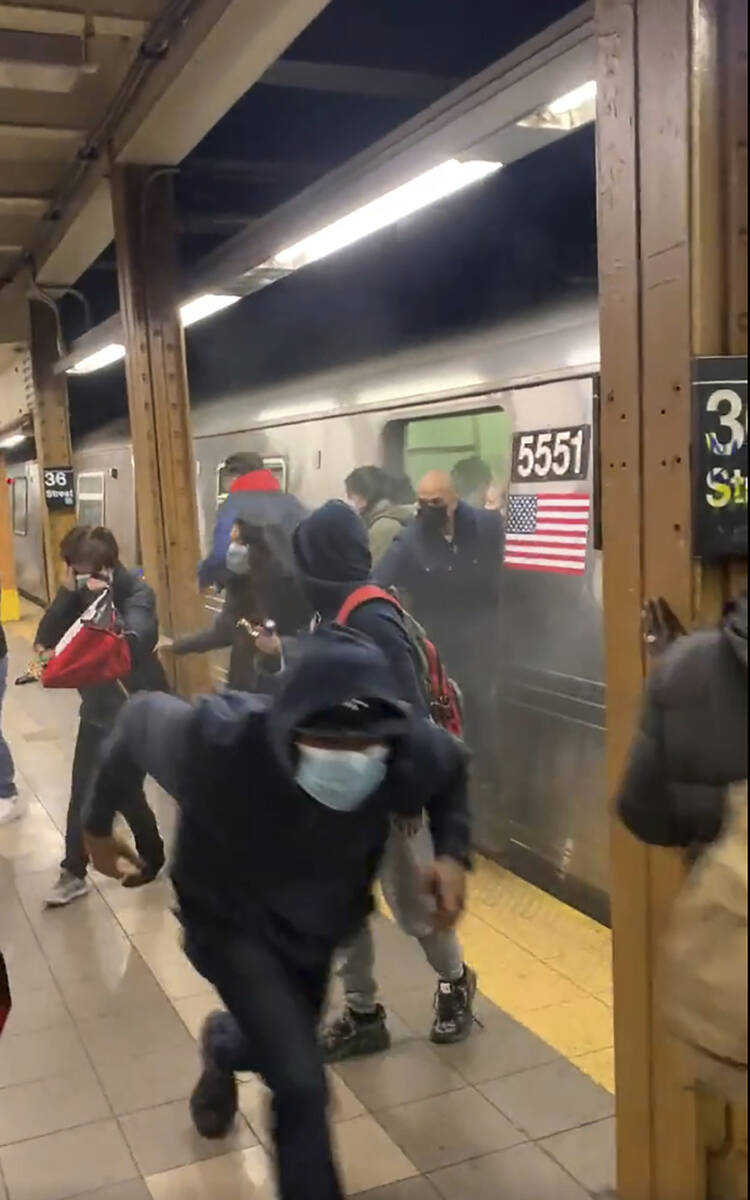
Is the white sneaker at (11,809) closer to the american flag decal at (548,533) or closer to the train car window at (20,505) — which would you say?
the american flag decal at (548,533)

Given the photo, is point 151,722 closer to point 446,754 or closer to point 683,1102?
point 446,754

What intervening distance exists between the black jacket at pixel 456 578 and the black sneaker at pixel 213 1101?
7.09 feet

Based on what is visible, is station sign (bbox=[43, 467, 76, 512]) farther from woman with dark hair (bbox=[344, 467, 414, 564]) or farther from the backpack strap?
the backpack strap

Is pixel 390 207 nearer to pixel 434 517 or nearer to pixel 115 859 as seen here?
pixel 434 517

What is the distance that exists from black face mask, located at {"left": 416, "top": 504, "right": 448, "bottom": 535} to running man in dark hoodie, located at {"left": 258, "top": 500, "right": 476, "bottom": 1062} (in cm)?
147

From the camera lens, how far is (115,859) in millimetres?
2479

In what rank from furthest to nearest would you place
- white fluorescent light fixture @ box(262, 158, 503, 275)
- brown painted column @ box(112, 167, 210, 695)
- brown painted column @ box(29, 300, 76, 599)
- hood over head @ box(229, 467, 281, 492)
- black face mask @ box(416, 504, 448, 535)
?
brown painted column @ box(29, 300, 76, 599)
brown painted column @ box(112, 167, 210, 695)
hood over head @ box(229, 467, 281, 492)
black face mask @ box(416, 504, 448, 535)
white fluorescent light fixture @ box(262, 158, 503, 275)

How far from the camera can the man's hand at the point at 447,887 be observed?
241 centimetres

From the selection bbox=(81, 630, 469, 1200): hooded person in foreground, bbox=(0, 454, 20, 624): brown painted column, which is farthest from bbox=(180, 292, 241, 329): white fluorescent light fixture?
bbox=(0, 454, 20, 624): brown painted column

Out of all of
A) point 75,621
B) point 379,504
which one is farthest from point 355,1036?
point 379,504

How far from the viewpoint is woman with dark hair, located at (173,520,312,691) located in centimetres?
439

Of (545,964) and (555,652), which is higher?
(555,652)

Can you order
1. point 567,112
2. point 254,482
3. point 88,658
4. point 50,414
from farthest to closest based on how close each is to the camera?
point 50,414 < point 254,482 < point 88,658 < point 567,112

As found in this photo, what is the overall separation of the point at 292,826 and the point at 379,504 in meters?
3.18
